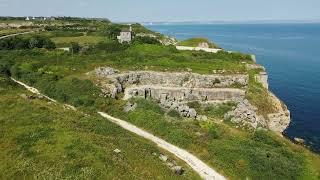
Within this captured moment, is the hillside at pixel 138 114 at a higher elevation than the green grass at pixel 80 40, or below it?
below

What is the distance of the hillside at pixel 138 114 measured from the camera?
4856cm

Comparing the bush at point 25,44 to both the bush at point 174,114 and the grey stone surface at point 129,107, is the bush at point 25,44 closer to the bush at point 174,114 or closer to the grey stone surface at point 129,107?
the grey stone surface at point 129,107

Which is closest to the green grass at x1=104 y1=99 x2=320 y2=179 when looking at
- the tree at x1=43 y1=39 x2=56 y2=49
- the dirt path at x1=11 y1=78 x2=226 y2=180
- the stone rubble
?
the dirt path at x1=11 y1=78 x2=226 y2=180

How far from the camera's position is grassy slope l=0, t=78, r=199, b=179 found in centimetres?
4519

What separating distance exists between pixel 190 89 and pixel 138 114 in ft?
73.2

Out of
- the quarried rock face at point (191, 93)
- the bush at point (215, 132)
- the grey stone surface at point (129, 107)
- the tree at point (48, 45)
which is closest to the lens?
the bush at point (215, 132)

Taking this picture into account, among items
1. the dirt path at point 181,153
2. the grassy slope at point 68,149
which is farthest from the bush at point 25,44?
the dirt path at point 181,153

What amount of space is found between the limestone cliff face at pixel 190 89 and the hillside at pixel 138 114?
7.9 inches

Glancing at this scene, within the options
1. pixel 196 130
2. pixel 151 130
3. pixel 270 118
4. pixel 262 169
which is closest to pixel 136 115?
pixel 151 130

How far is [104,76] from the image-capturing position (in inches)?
3499

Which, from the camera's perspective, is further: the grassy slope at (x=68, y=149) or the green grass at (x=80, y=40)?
the green grass at (x=80, y=40)

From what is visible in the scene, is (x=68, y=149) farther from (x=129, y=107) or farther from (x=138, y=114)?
(x=129, y=107)

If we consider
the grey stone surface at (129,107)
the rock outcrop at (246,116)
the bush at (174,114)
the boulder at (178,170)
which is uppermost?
the grey stone surface at (129,107)

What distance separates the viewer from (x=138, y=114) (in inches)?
2635
